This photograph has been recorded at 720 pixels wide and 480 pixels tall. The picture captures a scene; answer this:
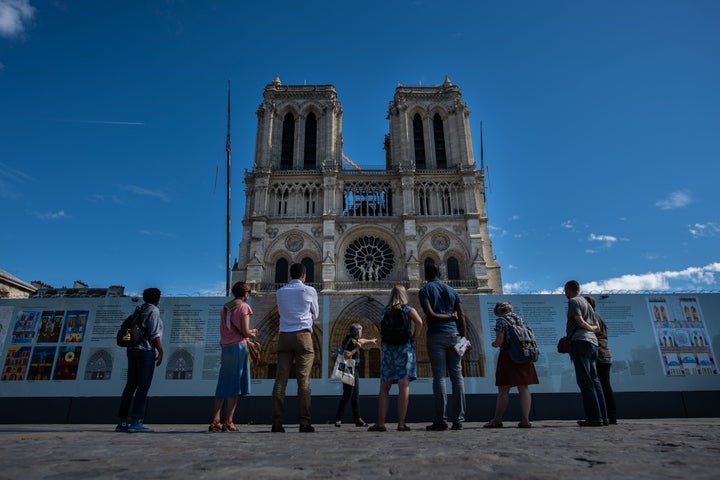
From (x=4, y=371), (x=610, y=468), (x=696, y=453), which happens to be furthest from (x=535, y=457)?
(x=4, y=371)

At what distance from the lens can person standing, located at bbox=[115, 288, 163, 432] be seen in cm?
525

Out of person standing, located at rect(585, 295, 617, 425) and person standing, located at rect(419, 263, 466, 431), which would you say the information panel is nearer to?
person standing, located at rect(585, 295, 617, 425)

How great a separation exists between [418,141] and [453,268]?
9.73 meters

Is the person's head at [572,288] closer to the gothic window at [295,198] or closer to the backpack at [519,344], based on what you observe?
the backpack at [519,344]

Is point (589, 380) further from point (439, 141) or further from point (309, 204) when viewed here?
point (439, 141)

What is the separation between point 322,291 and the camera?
23422 mm

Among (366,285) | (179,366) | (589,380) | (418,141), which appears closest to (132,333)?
(179,366)

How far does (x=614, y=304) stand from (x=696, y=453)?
813cm

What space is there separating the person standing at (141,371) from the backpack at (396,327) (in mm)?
2806

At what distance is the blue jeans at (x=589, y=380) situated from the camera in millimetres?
4988

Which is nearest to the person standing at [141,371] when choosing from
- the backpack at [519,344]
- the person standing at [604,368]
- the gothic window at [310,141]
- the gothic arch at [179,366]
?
the gothic arch at [179,366]

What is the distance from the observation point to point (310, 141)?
30.0 metres

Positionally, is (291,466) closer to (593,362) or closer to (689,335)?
(593,362)

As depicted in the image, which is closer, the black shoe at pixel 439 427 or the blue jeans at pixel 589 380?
the black shoe at pixel 439 427
